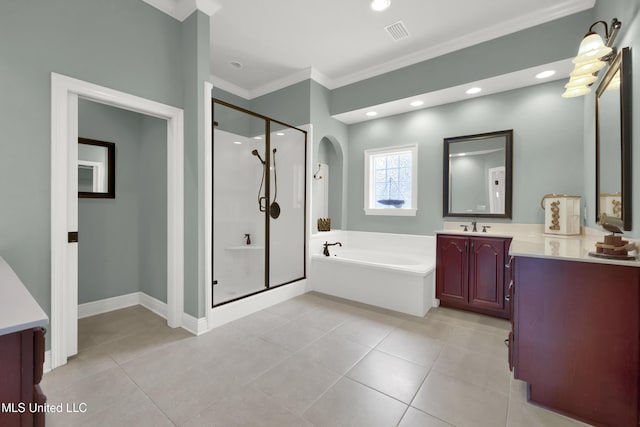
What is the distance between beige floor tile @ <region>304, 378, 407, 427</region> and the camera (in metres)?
1.47

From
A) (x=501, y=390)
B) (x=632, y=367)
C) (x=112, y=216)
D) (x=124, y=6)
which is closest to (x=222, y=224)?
(x=112, y=216)

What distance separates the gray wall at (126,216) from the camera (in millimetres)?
2846

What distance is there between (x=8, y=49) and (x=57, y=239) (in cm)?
127

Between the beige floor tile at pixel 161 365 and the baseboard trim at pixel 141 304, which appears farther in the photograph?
the baseboard trim at pixel 141 304

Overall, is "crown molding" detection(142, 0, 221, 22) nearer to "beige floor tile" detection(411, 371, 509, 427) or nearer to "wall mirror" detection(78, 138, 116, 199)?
"wall mirror" detection(78, 138, 116, 199)

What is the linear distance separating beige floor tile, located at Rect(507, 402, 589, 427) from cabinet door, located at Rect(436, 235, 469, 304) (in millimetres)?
1497

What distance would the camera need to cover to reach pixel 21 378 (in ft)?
2.41

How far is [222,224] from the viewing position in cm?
325

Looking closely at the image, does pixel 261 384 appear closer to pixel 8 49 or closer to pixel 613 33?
pixel 8 49

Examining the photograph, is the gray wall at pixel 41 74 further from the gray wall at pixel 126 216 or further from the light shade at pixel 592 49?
the light shade at pixel 592 49

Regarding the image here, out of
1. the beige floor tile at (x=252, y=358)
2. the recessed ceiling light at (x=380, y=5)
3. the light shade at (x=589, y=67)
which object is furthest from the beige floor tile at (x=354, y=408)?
the recessed ceiling light at (x=380, y=5)

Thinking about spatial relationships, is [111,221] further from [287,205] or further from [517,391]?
[517,391]

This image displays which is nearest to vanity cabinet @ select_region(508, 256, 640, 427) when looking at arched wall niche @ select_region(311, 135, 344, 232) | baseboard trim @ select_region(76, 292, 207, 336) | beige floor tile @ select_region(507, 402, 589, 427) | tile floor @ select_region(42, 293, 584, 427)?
beige floor tile @ select_region(507, 402, 589, 427)

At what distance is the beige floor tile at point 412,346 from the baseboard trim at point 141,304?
164 cm
